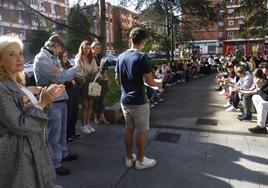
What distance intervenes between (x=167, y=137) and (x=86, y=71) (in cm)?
195

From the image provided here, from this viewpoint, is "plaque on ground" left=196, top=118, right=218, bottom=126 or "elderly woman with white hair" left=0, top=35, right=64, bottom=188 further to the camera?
"plaque on ground" left=196, top=118, right=218, bottom=126

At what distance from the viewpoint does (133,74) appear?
144 inches

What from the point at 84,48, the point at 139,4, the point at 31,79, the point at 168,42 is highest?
the point at 139,4

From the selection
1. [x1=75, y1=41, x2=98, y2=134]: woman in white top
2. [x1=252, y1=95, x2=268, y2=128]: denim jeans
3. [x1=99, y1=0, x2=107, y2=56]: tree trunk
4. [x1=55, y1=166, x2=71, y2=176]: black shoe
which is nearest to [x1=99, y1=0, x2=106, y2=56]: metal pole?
[x1=99, y1=0, x2=107, y2=56]: tree trunk

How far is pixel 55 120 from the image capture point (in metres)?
3.63

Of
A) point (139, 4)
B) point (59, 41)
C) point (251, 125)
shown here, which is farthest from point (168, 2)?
point (59, 41)

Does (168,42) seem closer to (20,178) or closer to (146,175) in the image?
(146,175)

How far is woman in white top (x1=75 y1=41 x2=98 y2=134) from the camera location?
5.16 metres

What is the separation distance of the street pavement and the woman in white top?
0.30m

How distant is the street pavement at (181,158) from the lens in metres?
3.61

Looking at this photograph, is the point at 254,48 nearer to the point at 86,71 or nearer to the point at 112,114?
the point at 112,114

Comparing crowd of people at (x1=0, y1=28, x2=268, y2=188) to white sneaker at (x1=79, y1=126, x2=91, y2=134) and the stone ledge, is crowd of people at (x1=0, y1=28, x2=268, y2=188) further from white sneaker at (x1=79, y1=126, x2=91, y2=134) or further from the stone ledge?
the stone ledge

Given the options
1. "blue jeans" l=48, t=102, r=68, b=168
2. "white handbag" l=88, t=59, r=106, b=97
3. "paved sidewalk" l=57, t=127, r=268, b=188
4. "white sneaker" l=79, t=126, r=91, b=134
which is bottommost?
"paved sidewalk" l=57, t=127, r=268, b=188

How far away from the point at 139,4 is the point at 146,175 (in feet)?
59.7
